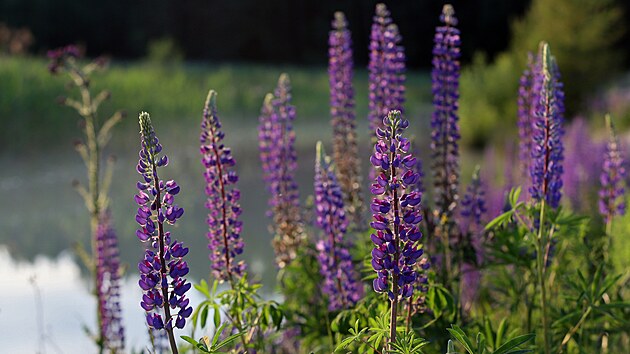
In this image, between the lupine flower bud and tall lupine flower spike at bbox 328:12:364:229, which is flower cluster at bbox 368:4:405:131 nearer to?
tall lupine flower spike at bbox 328:12:364:229

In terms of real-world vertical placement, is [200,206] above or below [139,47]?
below

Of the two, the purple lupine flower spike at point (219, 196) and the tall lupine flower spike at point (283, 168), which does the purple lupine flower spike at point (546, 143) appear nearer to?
the purple lupine flower spike at point (219, 196)

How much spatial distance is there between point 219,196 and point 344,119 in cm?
112

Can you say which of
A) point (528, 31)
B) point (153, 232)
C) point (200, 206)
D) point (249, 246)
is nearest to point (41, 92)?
point (200, 206)

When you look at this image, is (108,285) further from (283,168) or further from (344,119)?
(344,119)

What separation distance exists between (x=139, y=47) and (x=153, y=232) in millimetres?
31311

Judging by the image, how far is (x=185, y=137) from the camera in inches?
511

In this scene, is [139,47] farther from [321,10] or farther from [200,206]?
[200,206]

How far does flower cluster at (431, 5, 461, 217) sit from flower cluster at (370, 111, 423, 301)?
1.14m

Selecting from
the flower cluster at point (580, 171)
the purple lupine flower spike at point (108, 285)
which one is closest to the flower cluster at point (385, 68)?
the purple lupine flower spike at point (108, 285)

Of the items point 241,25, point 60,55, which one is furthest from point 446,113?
point 241,25

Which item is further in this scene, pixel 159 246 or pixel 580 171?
pixel 580 171

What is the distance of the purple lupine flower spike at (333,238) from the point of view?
8.49 feet

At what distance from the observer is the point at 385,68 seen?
10.4 ft
